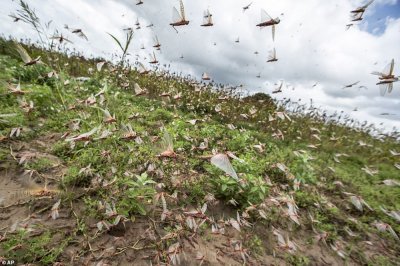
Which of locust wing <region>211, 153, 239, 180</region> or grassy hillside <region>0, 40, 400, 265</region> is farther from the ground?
locust wing <region>211, 153, 239, 180</region>

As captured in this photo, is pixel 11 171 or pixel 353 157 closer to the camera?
pixel 11 171

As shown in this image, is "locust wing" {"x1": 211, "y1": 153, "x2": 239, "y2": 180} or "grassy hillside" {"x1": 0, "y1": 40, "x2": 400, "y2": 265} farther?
"grassy hillside" {"x1": 0, "y1": 40, "x2": 400, "y2": 265}

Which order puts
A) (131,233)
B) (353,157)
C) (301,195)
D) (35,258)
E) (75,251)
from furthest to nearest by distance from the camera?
(353,157)
(301,195)
(131,233)
(75,251)
(35,258)

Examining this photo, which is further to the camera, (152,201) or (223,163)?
(152,201)

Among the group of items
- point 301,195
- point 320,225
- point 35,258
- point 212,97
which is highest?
point 212,97

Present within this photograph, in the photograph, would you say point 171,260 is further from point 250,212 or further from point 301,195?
point 301,195

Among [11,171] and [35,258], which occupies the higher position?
[11,171]

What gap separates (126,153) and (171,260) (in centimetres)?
168

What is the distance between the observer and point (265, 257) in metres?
2.70

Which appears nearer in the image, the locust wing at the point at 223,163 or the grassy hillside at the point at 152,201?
the locust wing at the point at 223,163

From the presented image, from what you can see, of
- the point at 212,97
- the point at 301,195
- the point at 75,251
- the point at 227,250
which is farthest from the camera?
the point at 212,97

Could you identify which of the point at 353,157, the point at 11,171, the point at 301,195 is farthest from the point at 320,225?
the point at 353,157

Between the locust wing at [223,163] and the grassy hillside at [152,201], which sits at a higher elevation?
the locust wing at [223,163]

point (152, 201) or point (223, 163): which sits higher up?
point (223, 163)
